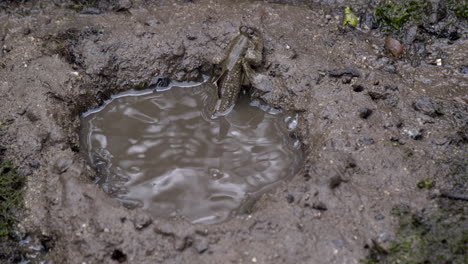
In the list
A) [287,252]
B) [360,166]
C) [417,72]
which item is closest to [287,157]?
[360,166]

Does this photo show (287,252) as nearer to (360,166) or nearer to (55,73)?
(360,166)

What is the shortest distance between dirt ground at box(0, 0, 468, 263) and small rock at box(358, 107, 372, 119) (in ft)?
0.05

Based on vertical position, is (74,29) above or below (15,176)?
above

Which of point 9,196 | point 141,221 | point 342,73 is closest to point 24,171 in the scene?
point 9,196

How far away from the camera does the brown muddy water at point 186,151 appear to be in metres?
4.58

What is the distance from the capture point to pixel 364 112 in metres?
5.01

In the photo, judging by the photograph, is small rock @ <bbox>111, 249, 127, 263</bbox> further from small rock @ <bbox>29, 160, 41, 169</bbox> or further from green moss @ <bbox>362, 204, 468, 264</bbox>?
green moss @ <bbox>362, 204, 468, 264</bbox>

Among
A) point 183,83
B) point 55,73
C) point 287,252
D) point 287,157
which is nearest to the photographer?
point 287,252

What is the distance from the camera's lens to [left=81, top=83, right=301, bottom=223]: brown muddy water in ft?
15.0

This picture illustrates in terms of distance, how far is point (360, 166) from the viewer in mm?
4594

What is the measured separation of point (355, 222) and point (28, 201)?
296cm

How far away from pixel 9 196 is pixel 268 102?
2773mm

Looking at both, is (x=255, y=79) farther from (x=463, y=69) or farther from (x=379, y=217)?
(x=463, y=69)

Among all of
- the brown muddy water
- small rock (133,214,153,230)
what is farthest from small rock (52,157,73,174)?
small rock (133,214,153,230)
